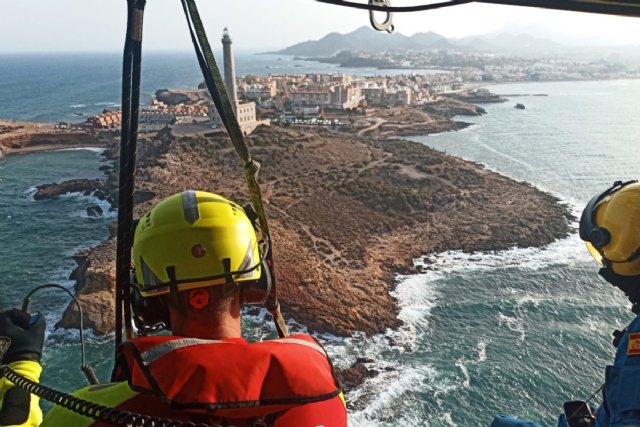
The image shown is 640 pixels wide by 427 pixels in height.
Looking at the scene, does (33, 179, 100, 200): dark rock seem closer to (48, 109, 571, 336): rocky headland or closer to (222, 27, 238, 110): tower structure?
(48, 109, 571, 336): rocky headland

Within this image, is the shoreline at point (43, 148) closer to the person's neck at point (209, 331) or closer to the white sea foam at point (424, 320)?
the white sea foam at point (424, 320)

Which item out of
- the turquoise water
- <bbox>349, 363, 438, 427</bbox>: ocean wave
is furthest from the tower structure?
<bbox>349, 363, 438, 427</bbox>: ocean wave

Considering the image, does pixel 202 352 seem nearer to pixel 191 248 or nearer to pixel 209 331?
pixel 209 331

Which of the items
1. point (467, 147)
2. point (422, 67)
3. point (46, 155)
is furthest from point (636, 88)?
point (46, 155)

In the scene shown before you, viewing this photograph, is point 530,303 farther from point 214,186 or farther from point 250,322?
point 214,186

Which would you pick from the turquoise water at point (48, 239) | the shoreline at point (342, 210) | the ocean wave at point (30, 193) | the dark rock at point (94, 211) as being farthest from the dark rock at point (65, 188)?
the dark rock at point (94, 211)

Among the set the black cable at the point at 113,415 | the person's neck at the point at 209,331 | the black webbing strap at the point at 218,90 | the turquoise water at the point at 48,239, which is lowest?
the turquoise water at the point at 48,239

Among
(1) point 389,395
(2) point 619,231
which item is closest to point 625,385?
(2) point 619,231
